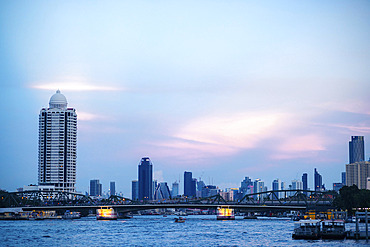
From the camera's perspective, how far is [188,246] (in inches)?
4341

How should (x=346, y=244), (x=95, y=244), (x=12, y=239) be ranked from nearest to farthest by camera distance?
(x=346, y=244)
(x=95, y=244)
(x=12, y=239)

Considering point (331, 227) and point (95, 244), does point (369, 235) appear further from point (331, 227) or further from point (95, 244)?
point (95, 244)

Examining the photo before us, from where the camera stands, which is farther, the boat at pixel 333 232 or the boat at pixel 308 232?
the boat at pixel 308 232

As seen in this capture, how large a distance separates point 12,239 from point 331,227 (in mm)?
66366

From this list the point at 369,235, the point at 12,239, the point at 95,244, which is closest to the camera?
the point at 369,235

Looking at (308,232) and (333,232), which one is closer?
(333,232)

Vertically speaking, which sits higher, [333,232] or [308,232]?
[333,232]

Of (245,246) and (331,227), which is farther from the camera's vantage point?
(331,227)

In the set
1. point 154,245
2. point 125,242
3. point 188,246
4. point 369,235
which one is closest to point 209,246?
point 188,246

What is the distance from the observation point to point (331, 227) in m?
118

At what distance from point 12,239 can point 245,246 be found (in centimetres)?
5115

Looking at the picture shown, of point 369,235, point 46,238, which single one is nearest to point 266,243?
point 369,235

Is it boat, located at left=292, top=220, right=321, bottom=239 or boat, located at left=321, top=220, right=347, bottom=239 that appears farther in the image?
boat, located at left=292, top=220, right=321, bottom=239

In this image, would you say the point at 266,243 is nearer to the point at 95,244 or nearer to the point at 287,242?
the point at 287,242
